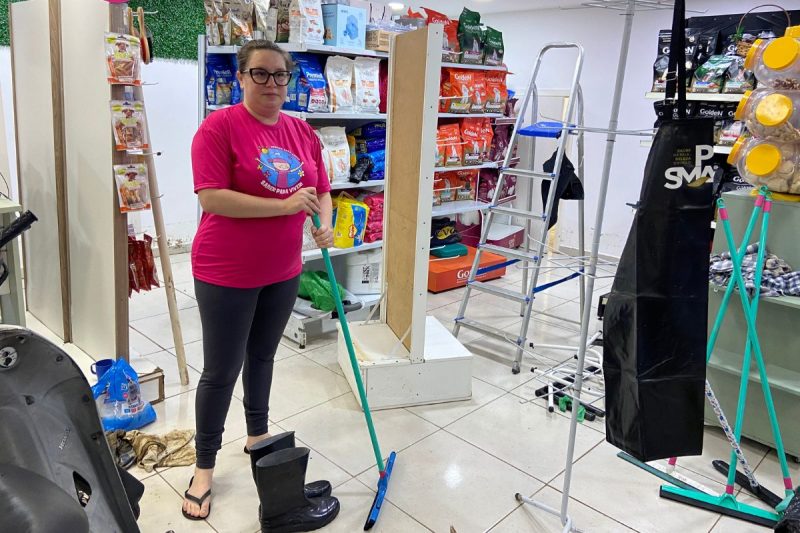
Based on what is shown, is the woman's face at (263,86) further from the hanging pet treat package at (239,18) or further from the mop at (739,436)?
the hanging pet treat package at (239,18)

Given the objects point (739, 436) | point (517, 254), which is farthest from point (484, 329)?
point (739, 436)

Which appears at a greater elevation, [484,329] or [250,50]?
[250,50]

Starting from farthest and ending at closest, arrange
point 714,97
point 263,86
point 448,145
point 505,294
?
point 448,145, point 714,97, point 505,294, point 263,86

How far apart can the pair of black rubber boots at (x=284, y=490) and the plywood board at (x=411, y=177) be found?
1.05m

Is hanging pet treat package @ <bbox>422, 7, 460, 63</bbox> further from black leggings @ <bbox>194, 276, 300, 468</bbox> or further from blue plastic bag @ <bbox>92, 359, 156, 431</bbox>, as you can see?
blue plastic bag @ <bbox>92, 359, 156, 431</bbox>

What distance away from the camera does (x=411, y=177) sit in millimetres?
2990

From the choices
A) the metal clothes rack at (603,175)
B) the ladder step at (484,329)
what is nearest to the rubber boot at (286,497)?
the metal clothes rack at (603,175)

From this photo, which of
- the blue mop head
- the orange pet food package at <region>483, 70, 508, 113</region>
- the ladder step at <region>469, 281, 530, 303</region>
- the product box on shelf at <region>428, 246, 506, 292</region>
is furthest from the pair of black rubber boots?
the orange pet food package at <region>483, 70, 508, 113</region>

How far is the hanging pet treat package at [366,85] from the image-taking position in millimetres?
3969

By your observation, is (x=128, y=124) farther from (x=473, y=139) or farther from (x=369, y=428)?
(x=473, y=139)

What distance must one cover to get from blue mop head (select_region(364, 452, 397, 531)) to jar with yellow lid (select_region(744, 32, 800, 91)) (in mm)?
2377

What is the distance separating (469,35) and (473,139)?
837 mm

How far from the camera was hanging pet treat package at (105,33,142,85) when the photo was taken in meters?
2.59

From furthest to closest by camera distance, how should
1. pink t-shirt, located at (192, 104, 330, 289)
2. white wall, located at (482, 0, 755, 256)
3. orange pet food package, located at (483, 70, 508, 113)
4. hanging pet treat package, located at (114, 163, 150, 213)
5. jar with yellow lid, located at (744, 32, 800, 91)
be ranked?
white wall, located at (482, 0, 755, 256)
orange pet food package, located at (483, 70, 508, 113)
hanging pet treat package, located at (114, 163, 150, 213)
jar with yellow lid, located at (744, 32, 800, 91)
pink t-shirt, located at (192, 104, 330, 289)
